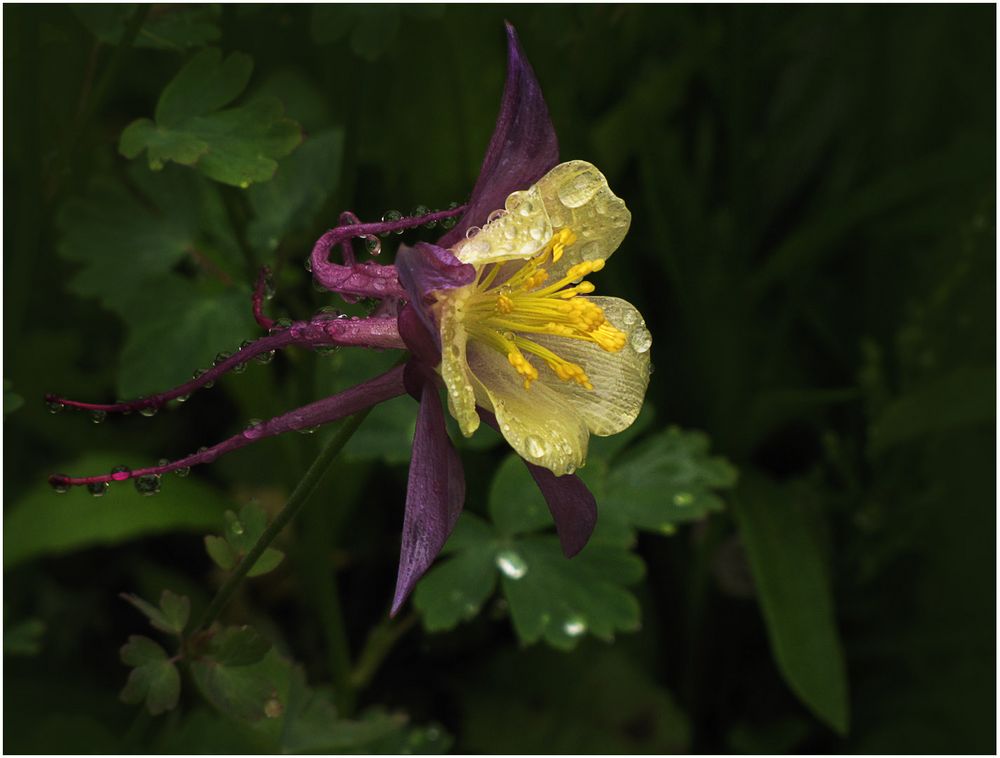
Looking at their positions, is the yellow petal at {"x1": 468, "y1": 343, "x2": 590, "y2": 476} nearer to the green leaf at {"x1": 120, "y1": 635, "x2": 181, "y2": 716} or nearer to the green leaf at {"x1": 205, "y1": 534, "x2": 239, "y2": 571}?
the green leaf at {"x1": 205, "y1": 534, "x2": 239, "y2": 571}

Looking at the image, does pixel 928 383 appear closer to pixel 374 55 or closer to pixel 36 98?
pixel 374 55

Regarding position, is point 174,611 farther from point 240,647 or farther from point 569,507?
point 569,507

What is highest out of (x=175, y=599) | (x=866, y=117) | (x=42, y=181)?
(x=42, y=181)

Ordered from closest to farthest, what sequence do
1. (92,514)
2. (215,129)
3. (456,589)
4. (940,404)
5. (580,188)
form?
(580,188), (215,129), (456,589), (92,514), (940,404)

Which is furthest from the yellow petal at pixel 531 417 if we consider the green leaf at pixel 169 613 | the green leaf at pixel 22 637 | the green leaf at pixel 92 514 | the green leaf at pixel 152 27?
the green leaf at pixel 92 514

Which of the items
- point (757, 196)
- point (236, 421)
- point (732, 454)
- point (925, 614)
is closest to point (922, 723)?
point (925, 614)

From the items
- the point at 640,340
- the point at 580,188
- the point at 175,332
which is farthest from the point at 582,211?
the point at 175,332
